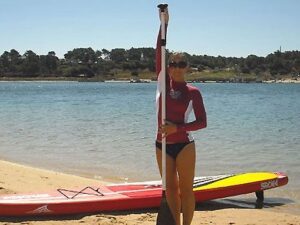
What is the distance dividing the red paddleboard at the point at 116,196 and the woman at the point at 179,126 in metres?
2.00

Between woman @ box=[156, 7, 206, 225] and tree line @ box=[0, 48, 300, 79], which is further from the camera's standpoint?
tree line @ box=[0, 48, 300, 79]

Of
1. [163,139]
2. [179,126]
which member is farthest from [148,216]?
[179,126]

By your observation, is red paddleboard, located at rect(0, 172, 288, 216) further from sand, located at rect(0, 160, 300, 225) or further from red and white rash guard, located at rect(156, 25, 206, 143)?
red and white rash guard, located at rect(156, 25, 206, 143)

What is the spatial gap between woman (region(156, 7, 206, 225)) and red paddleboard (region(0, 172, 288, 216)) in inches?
78.7

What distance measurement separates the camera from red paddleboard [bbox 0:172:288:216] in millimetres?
5906

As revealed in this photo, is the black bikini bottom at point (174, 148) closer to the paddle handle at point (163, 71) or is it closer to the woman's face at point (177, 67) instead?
the paddle handle at point (163, 71)

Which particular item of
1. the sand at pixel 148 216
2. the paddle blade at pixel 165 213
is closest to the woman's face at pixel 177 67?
the paddle blade at pixel 165 213

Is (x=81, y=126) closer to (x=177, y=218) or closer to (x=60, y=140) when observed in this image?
(x=60, y=140)

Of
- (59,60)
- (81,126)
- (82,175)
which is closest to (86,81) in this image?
(59,60)

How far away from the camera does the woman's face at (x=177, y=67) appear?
4.34m

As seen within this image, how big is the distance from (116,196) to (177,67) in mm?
2671

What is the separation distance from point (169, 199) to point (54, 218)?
211cm

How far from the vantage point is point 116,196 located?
6387 millimetres

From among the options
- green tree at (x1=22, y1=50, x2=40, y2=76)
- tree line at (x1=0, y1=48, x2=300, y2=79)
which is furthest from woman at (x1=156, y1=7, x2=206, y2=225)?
green tree at (x1=22, y1=50, x2=40, y2=76)
